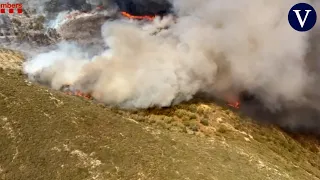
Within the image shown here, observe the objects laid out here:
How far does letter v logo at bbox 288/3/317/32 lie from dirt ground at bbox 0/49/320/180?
14.7 meters

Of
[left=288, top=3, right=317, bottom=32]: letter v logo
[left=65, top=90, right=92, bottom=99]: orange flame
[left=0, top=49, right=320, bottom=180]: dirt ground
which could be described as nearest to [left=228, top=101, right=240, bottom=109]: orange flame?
[left=0, top=49, right=320, bottom=180]: dirt ground

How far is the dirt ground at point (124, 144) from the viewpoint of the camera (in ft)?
102

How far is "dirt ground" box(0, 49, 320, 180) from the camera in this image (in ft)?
102

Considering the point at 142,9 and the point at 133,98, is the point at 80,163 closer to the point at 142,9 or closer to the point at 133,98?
the point at 133,98

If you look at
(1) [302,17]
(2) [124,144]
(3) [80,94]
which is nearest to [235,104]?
(1) [302,17]

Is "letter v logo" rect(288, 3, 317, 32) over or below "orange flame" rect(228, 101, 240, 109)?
over

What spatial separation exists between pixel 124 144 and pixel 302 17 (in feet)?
94.9

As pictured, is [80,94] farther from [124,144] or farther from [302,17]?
[302,17]

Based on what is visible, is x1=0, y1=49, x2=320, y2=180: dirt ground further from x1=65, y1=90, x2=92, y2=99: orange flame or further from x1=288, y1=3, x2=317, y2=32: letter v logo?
x1=288, y1=3, x2=317, y2=32: letter v logo

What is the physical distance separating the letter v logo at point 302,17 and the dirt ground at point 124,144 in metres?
14.7

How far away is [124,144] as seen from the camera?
34344mm

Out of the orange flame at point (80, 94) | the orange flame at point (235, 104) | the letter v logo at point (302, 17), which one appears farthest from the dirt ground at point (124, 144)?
the letter v logo at point (302, 17)

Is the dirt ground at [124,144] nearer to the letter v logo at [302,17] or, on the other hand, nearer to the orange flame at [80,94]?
the orange flame at [80,94]

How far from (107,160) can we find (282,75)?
30.6 meters
